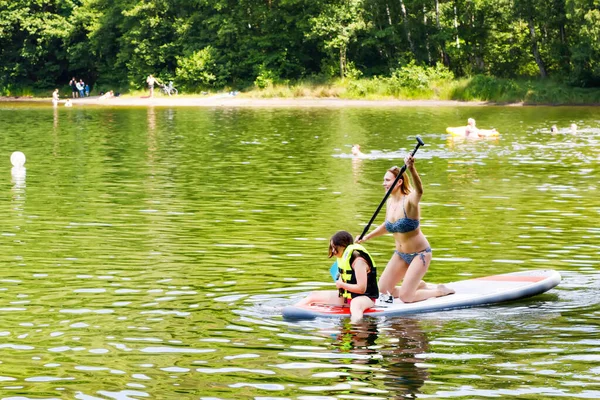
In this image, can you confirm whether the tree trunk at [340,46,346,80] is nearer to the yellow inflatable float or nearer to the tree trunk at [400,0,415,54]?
the tree trunk at [400,0,415,54]

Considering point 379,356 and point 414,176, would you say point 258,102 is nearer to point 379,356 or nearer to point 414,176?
point 414,176

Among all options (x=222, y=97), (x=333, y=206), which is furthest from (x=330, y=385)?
(x=222, y=97)

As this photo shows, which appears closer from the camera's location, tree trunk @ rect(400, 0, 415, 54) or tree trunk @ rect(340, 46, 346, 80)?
tree trunk @ rect(400, 0, 415, 54)

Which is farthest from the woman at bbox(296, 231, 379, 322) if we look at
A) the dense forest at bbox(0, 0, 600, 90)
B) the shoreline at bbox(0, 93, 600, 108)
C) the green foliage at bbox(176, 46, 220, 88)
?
the green foliage at bbox(176, 46, 220, 88)

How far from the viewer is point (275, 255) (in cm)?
1717

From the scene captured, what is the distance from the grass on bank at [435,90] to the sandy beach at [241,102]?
3.13 feet

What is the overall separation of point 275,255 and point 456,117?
3690 cm

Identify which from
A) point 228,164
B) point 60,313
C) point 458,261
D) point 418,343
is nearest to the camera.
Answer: point 418,343

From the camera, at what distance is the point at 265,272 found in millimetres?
15789

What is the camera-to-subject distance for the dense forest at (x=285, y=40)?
68125 millimetres

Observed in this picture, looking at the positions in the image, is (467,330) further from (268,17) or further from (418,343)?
(268,17)

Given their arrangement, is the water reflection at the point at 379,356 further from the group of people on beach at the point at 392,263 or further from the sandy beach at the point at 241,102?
the sandy beach at the point at 241,102

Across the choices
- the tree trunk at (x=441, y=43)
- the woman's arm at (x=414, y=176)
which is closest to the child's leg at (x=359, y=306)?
the woman's arm at (x=414, y=176)

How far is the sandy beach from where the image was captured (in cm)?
6750
